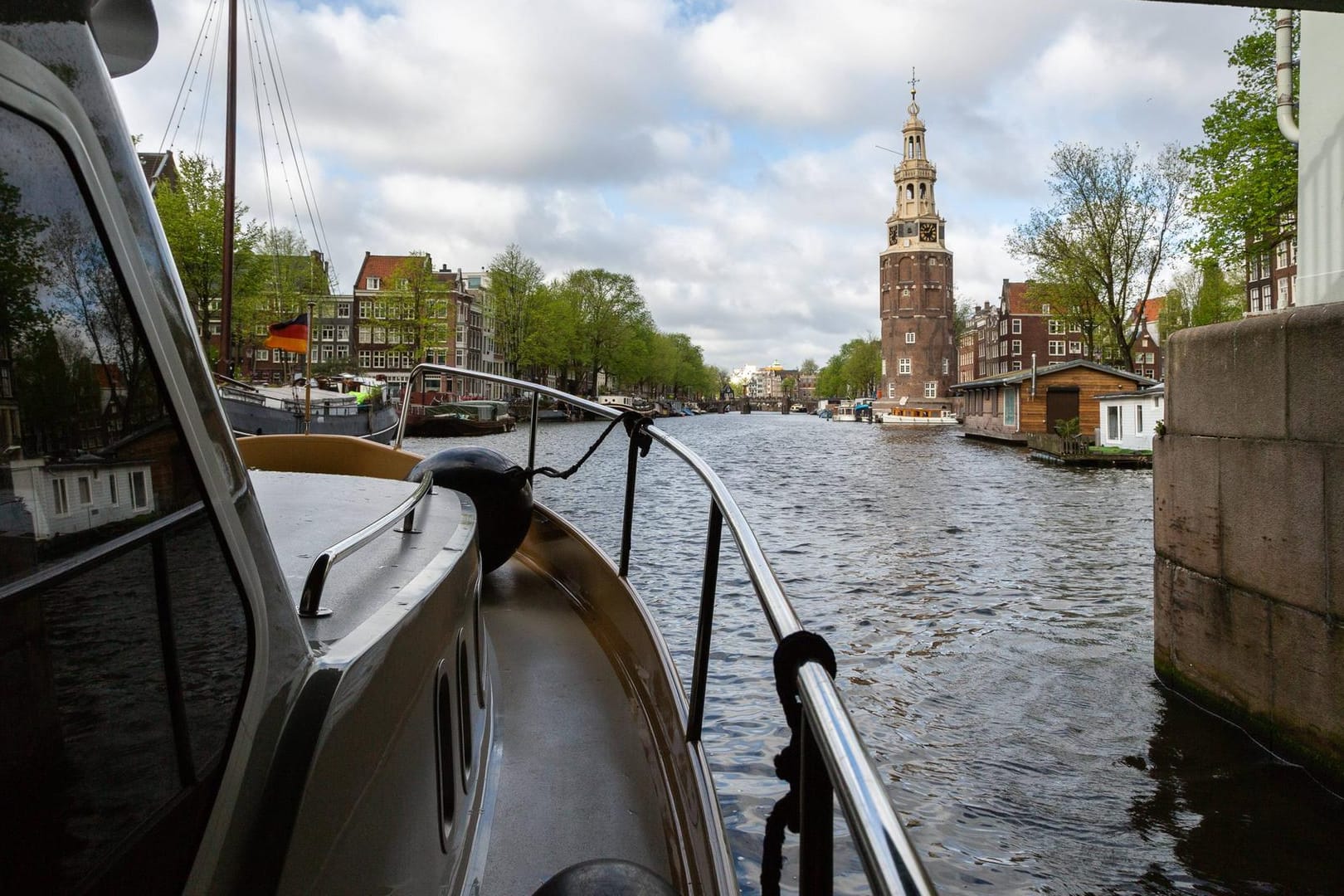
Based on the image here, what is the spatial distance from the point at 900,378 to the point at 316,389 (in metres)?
64.5

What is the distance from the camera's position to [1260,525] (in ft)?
17.4

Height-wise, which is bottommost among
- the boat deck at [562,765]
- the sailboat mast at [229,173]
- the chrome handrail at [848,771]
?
the boat deck at [562,765]

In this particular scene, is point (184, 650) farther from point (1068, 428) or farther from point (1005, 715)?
point (1068, 428)

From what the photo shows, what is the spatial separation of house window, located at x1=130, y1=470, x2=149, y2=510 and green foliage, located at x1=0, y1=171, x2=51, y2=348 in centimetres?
18

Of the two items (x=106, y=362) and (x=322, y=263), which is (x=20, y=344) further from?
(x=322, y=263)

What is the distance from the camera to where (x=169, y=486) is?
1.01 meters

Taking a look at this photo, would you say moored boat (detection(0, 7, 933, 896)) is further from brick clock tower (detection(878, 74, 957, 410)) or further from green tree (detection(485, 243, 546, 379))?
brick clock tower (detection(878, 74, 957, 410))

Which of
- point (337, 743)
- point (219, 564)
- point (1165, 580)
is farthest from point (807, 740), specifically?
point (1165, 580)

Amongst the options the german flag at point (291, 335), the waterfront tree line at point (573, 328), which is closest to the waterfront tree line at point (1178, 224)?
the german flag at point (291, 335)

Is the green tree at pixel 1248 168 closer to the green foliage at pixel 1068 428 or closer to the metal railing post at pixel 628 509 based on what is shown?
the green foliage at pixel 1068 428

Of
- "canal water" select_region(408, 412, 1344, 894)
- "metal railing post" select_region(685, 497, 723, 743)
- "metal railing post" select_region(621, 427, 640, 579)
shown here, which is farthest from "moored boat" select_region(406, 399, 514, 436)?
"metal railing post" select_region(685, 497, 723, 743)

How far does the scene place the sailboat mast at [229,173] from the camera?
2300 centimetres

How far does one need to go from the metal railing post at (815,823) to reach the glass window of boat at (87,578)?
0.70 m

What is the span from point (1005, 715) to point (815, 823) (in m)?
6.29
